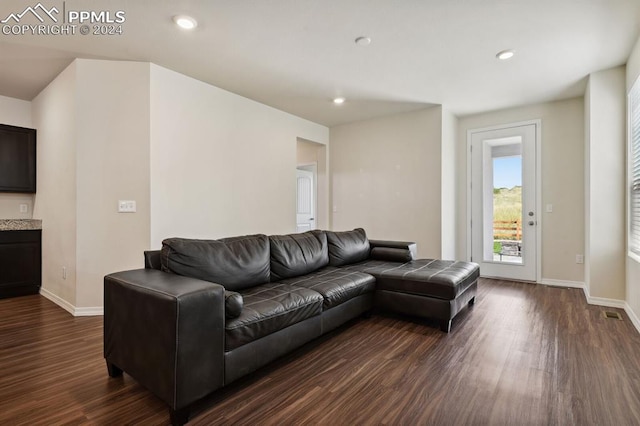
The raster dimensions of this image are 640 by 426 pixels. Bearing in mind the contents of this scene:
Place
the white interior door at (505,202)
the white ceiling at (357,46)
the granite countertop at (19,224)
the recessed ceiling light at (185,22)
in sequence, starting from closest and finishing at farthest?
the white ceiling at (357,46) < the recessed ceiling light at (185,22) < the granite countertop at (19,224) < the white interior door at (505,202)

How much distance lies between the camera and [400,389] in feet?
6.32

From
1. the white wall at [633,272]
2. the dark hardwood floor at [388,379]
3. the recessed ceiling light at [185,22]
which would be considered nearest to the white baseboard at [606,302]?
the white wall at [633,272]

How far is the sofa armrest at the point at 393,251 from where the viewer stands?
373cm

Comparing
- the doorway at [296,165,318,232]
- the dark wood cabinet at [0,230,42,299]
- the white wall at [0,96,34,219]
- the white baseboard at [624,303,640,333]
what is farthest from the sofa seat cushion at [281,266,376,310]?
the white wall at [0,96,34,219]

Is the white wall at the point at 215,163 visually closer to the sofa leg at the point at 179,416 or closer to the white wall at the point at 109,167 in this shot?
the white wall at the point at 109,167

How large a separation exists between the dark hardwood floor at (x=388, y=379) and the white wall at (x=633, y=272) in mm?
194

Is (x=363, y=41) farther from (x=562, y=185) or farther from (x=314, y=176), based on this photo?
(x=314, y=176)

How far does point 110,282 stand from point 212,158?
2230 mm

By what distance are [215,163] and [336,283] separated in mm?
2221

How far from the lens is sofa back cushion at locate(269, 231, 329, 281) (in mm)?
2904

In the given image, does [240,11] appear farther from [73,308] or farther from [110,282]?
[73,308]

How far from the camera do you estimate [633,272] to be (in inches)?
123

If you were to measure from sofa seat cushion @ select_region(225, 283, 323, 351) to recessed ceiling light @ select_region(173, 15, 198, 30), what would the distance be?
86.5 inches

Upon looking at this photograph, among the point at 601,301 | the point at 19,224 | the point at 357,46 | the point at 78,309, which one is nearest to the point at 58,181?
the point at 19,224
